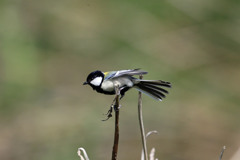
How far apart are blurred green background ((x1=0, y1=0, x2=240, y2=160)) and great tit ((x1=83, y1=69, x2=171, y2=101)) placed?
2.73 m

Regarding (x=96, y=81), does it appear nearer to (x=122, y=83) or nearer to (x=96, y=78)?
(x=96, y=78)

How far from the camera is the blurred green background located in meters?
6.29

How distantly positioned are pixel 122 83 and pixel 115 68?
418 cm

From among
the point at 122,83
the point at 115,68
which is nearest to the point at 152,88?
the point at 122,83

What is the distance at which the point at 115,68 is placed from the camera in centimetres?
703

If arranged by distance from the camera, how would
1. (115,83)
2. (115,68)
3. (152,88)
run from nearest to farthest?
1. (115,83)
2. (152,88)
3. (115,68)

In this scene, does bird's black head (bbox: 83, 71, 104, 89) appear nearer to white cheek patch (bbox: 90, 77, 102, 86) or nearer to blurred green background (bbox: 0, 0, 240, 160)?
white cheek patch (bbox: 90, 77, 102, 86)

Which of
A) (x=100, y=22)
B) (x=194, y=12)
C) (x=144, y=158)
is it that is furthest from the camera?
(x=100, y=22)

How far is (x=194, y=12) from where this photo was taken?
7.65 m

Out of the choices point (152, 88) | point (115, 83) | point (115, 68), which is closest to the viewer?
point (115, 83)

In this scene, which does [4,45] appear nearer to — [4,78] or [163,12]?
[4,78]

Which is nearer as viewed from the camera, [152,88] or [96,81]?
[96,81]

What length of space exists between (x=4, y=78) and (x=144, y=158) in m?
4.91

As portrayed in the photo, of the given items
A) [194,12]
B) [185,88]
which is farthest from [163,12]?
[185,88]
